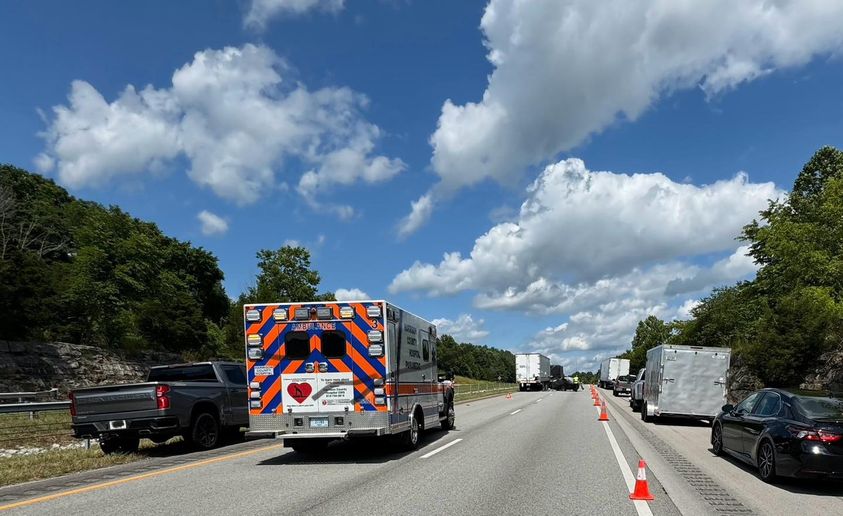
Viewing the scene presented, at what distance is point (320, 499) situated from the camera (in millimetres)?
7781

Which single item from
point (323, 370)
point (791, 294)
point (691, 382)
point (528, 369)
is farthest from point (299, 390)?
point (528, 369)

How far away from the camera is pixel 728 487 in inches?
352

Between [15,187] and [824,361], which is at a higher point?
[15,187]

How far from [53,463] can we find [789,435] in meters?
12.6

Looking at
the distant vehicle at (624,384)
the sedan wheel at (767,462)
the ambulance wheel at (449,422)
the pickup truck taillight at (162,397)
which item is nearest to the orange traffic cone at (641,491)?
the sedan wheel at (767,462)

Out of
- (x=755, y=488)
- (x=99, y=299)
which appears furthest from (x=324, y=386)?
(x=99, y=299)

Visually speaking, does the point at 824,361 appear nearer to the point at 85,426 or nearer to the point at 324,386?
the point at 324,386

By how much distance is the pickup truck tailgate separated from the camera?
1253cm

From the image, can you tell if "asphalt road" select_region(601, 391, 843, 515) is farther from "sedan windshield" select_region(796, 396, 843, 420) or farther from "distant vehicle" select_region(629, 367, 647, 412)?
"distant vehicle" select_region(629, 367, 647, 412)

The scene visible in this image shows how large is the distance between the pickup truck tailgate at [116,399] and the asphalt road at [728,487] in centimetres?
976

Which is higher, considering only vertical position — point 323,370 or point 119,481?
point 323,370

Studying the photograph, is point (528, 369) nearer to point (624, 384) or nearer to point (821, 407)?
point (624, 384)

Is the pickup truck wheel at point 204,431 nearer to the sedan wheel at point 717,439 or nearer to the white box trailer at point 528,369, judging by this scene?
the sedan wheel at point 717,439

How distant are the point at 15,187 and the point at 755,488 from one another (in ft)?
282
